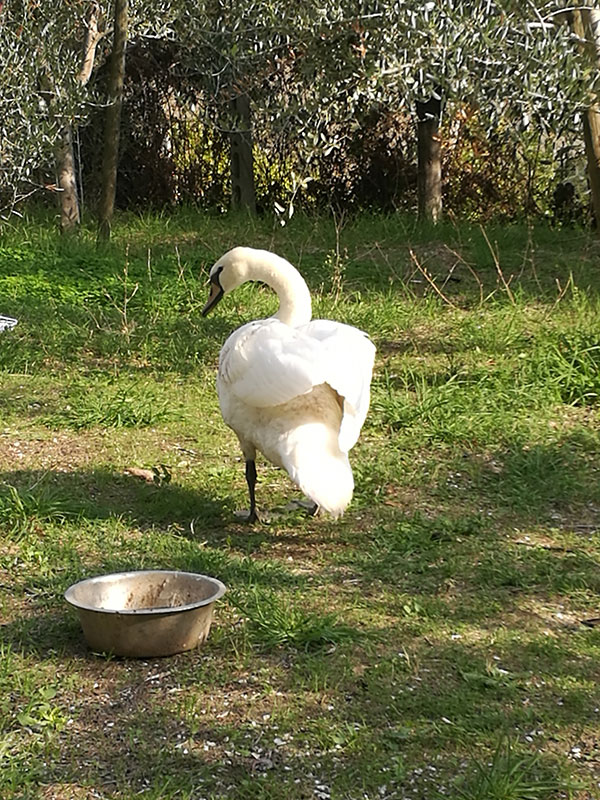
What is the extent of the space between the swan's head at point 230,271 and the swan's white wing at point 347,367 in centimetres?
81

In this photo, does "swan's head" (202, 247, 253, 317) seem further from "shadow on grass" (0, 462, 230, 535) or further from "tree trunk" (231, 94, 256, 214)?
"tree trunk" (231, 94, 256, 214)

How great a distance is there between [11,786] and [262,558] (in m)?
1.80

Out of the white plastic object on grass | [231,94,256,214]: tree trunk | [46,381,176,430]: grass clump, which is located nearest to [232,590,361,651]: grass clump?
[46,381,176,430]: grass clump

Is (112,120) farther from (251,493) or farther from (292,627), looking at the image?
(292,627)

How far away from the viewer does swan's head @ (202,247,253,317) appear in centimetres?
577

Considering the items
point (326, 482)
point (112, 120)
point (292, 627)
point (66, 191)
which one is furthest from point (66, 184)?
point (292, 627)

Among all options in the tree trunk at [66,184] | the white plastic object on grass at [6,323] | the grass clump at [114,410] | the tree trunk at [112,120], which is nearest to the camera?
the grass clump at [114,410]

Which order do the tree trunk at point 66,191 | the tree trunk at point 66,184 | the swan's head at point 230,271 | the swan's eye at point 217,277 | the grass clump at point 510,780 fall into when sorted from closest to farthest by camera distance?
the grass clump at point 510,780 → the swan's head at point 230,271 → the swan's eye at point 217,277 → the tree trunk at point 66,184 → the tree trunk at point 66,191

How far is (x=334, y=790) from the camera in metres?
3.07

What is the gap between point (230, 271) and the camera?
5.87 meters

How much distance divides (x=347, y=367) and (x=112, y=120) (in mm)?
6908

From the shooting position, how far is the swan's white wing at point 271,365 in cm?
463

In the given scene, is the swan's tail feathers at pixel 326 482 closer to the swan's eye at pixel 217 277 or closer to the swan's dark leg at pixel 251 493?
the swan's dark leg at pixel 251 493

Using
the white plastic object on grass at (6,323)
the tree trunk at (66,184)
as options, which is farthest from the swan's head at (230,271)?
the tree trunk at (66,184)
